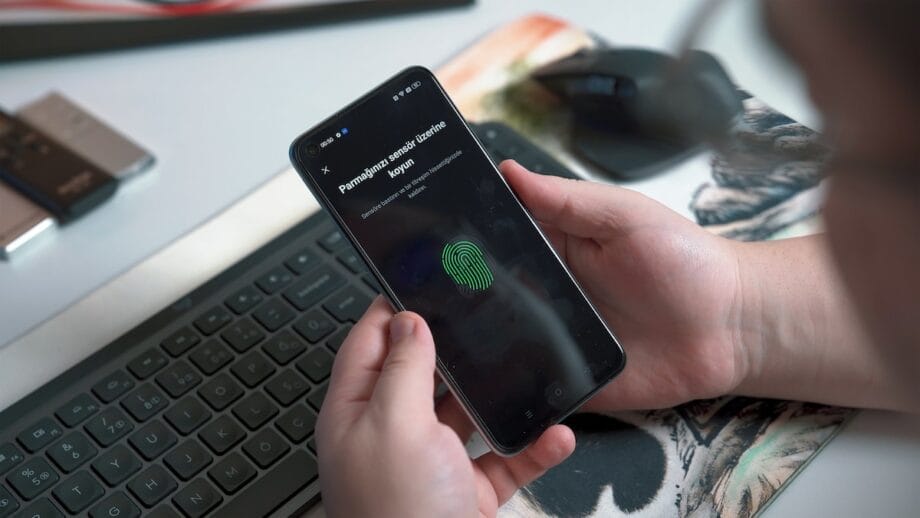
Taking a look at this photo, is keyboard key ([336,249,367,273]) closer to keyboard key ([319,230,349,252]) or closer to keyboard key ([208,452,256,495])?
keyboard key ([319,230,349,252])

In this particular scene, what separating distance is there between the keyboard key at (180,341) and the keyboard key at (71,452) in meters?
0.07

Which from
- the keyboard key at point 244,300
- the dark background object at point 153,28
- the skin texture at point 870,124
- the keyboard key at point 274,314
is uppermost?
the skin texture at point 870,124

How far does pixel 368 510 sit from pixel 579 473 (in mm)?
125

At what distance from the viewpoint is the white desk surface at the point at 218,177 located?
1.77 feet

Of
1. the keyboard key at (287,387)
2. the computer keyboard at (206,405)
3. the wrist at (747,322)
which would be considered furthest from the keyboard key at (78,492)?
the wrist at (747,322)

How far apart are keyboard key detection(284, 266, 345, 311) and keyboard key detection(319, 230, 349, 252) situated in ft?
0.05

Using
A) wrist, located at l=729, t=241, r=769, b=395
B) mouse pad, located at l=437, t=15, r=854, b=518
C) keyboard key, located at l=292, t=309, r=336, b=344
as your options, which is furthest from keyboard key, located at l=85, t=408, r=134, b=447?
wrist, located at l=729, t=241, r=769, b=395

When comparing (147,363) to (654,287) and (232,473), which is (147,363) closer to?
(232,473)

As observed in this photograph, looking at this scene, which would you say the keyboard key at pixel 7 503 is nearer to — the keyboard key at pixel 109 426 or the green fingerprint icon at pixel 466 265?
the keyboard key at pixel 109 426

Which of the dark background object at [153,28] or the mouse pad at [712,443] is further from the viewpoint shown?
the dark background object at [153,28]

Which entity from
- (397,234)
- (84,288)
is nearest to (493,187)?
(397,234)

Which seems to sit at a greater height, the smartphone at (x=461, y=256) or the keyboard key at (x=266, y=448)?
the smartphone at (x=461, y=256)

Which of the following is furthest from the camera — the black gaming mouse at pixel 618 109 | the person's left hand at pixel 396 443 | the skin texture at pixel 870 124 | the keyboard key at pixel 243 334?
the black gaming mouse at pixel 618 109

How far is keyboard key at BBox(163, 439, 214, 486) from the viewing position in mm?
503
